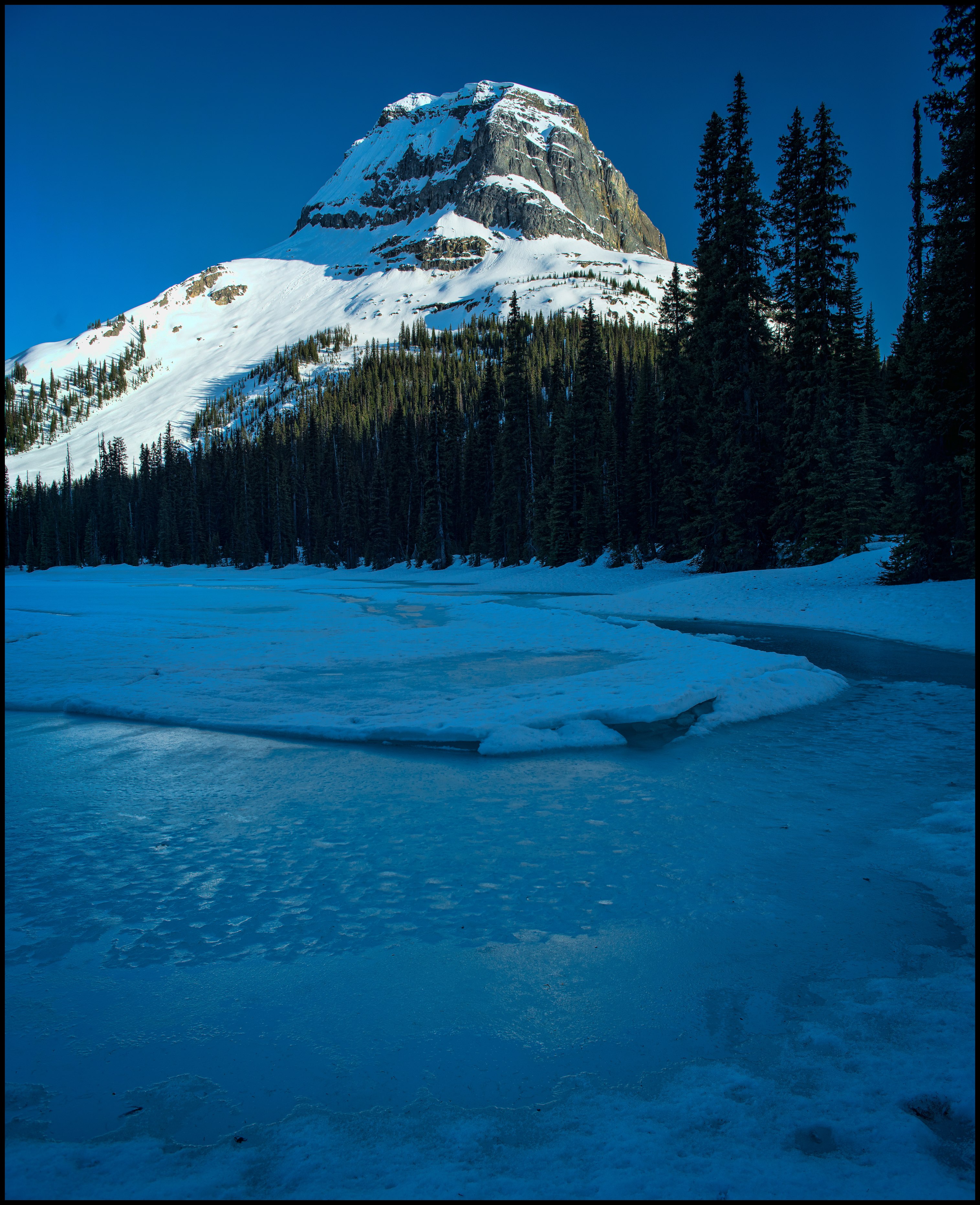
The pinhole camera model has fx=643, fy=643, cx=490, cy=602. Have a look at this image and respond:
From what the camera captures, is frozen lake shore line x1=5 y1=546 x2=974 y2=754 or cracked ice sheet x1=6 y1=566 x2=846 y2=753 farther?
frozen lake shore line x1=5 y1=546 x2=974 y2=754

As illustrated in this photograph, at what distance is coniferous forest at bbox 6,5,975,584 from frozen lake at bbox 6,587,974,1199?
16.1 m

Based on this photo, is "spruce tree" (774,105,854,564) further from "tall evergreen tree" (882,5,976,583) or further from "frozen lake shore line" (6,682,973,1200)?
"frozen lake shore line" (6,682,973,1200)

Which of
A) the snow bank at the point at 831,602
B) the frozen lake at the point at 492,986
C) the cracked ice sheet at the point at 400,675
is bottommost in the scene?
the frozen lake at the point at 492,986

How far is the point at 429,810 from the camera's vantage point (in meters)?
5.32

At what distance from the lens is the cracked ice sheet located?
7941 millimetres

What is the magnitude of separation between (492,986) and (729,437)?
28.4 m

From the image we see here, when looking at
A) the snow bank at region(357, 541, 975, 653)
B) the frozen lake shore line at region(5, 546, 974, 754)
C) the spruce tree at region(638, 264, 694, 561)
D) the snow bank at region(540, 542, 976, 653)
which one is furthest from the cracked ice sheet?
the spruce tree at region(638, 264, 694, 561)

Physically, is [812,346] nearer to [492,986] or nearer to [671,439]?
[671,439]

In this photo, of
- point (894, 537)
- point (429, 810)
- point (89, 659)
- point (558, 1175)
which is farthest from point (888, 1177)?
point (894, 537)

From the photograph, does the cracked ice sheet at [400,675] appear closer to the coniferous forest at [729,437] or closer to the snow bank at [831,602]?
the snow bank at [831,602]

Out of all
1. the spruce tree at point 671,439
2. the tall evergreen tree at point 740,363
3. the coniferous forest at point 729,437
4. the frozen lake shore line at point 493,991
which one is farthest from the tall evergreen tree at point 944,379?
the frozen lake shore line at point 493,991

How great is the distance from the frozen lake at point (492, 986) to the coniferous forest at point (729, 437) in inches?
634

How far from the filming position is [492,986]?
3.02 metres

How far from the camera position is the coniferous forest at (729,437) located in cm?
1778
